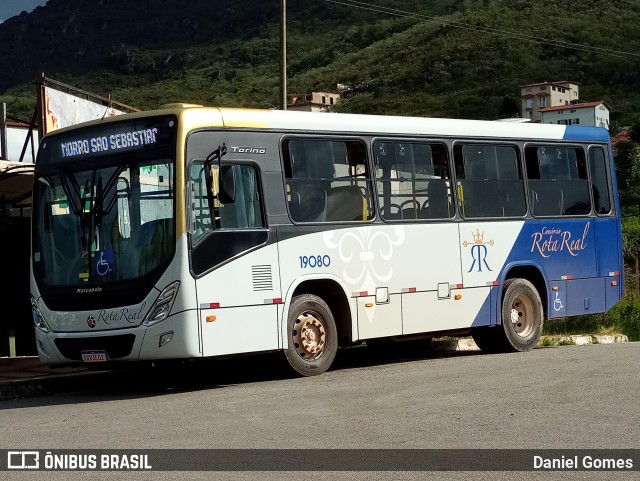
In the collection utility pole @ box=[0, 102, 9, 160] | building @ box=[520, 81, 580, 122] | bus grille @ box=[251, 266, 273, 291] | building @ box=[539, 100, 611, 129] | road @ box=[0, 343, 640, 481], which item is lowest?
road @ box=[0, 343, 640, 481]

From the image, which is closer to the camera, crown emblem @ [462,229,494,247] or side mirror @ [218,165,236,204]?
side mirror @ [218,165,236,204]

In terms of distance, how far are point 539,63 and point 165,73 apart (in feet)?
177

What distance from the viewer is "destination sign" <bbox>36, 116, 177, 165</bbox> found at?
44.1 ft

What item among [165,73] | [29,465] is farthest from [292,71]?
[29,465]

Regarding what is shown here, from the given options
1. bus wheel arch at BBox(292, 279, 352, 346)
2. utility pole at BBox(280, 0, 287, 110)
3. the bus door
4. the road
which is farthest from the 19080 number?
utility pole at BBox(280, 0, 287, 110)

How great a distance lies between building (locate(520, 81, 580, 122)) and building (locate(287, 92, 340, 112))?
17.0 meters

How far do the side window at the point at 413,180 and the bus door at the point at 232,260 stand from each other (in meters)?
2.19

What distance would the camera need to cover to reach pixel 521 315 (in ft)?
58.0

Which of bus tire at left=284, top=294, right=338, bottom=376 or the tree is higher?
the tree

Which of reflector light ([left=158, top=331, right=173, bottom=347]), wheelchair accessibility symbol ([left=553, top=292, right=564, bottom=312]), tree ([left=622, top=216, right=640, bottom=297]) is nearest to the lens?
reflector light ([left=158, top=331, right=173, bottom=347])

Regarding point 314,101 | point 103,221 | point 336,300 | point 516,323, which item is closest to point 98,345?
point 103,221

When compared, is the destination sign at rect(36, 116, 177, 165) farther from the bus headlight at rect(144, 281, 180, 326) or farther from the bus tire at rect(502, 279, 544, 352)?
the bus tire at rect(502, 279, 544, 352)

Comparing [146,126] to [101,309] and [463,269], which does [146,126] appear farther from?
[463,269]

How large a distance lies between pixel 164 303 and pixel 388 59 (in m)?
115
